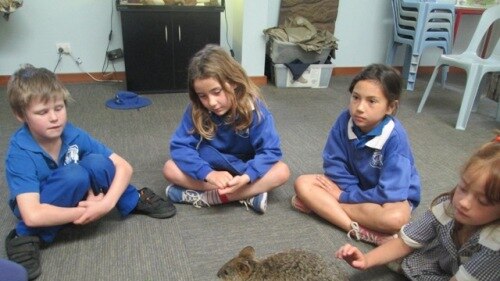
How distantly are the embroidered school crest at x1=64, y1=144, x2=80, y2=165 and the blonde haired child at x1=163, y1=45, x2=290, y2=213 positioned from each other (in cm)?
39

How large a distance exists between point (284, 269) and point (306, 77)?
108 inches

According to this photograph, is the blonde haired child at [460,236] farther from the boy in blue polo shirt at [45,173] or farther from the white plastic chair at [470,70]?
the white plastic chair at [470,70]

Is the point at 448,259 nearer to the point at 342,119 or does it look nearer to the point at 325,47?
the point at 342,119

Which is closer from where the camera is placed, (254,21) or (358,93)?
(358,93)

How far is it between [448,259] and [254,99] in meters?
0.92

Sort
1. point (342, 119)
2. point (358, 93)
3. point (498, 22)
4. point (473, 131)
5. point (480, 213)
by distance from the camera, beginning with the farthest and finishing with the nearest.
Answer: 1. point (498, 22)
2. point (473, 131)
3. point (342, 119)
4. point (358, 93)
5. point (480, 213)

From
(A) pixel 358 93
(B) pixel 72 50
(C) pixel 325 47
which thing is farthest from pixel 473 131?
(B) pixel 72 50

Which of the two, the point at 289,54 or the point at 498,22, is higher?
the point at 498,22

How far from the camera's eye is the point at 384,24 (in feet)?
13.5

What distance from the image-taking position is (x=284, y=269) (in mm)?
1055

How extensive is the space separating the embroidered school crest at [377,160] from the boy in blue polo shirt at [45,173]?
978 mm

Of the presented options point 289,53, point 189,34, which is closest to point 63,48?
point 189,34

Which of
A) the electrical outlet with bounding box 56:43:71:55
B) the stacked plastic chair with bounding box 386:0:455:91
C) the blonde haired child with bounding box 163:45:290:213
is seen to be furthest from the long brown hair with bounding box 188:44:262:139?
the stacked plastic chair with bounding box 386:0:455:91

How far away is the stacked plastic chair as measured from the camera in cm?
337
